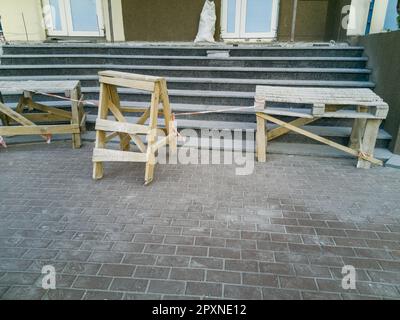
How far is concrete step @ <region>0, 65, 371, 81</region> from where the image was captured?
579 cm

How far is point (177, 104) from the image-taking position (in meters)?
5.86

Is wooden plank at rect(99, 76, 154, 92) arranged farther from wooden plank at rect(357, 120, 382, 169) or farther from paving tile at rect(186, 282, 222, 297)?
wooden plank at rect(357, 120, 382, 169)

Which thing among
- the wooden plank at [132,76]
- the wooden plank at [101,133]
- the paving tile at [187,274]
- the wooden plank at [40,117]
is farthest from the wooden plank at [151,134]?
the wooden plank at [40,117]

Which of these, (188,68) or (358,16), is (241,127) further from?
(358,16)

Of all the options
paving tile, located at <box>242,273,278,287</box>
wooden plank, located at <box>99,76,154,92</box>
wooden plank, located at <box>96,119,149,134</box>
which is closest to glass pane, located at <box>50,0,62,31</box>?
wooden plank, located at <box>99,76,154,92</box>

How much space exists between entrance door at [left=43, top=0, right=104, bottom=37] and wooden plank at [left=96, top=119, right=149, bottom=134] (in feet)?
20.2

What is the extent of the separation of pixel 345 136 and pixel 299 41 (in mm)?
4390

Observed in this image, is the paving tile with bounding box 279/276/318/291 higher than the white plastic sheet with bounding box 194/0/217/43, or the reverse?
the white plastic sheet with bounding box 194/0/217/43

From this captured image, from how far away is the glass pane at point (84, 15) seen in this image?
8617mm

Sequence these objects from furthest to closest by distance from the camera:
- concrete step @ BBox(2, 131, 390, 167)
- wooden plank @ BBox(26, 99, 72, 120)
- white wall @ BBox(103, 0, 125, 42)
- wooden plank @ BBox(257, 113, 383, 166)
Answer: white wall @ BBox(103, 0, 125, 42) < wooden plank @ BBox(26, 99, 72, 120) < concrete step @ BBox(2, 131, 390, 167) < wooden plank @ BBox(257, 113, 383, 166)

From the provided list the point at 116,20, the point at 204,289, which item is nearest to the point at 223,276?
the point at 204,289

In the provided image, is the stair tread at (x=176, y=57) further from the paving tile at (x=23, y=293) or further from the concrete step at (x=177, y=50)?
the paving tile at (x=23, y=293)

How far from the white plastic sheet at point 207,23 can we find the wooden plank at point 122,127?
5.46 meters
